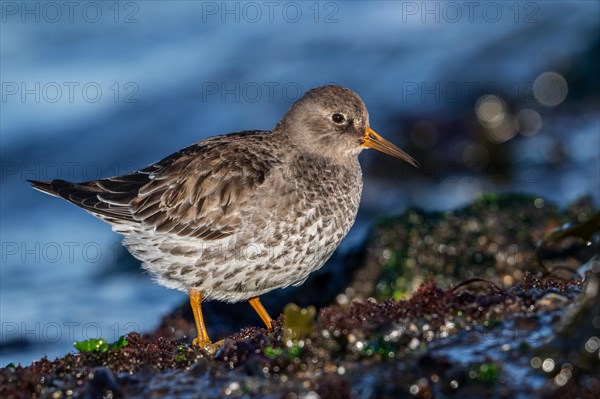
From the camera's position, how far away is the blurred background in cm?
1147

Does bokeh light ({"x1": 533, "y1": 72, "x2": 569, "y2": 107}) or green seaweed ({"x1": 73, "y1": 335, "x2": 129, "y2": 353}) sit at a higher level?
bokeh light ({"x1": 533, "y1": 72, "x2": 569, "y2": 107})

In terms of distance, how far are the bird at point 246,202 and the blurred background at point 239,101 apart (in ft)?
7.87

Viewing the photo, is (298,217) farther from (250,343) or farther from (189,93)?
(189,93)

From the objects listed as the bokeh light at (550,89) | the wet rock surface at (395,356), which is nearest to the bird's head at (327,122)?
the wet rock surface at (395,356)

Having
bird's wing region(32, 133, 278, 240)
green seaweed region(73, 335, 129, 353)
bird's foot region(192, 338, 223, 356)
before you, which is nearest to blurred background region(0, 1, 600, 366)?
bird's wing region(32, 133, 278, 240)

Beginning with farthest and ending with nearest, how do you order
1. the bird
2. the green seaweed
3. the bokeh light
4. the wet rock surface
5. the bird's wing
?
1. the bokeh light
2. the bird's wing
3. the bird
4. the green seaweed
5. the wet rock surface

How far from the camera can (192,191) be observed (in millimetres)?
6852

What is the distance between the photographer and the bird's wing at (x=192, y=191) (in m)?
6.60

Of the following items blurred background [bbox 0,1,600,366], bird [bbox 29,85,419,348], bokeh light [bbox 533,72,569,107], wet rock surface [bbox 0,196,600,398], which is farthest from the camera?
bokeh light [bbox 533,72,569,107]

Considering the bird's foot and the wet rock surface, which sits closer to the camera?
the wet rock surface

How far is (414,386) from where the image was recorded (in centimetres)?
404

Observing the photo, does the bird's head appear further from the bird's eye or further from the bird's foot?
the bird's foot

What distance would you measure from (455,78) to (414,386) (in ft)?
39.2

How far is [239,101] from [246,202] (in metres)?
9.48
